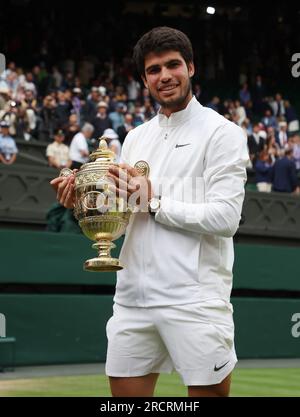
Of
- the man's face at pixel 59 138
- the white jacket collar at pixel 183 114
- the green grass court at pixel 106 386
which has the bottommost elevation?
the green grass court at pixel 106 386

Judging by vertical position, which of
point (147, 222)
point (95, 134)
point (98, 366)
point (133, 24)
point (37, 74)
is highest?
point (133, 24)

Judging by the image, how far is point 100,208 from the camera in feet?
11.0

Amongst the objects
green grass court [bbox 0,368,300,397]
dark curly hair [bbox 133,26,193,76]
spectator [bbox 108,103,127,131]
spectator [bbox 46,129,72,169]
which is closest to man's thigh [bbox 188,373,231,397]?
dark curly hair [bbox 133,26,193,76]

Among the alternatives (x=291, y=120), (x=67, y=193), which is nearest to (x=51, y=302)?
(x=67, y=193)

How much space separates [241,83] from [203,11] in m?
3.65

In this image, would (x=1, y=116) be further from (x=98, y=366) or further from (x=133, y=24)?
(x=133, y=24)

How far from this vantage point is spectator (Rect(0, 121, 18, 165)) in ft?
48.9

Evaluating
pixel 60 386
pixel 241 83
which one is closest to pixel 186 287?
pixel 60 386

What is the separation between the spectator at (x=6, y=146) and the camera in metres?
14.9

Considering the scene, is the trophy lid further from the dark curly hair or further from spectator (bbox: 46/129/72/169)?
spectator (bbox: 46/129/72/169)

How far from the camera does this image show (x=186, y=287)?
321cm

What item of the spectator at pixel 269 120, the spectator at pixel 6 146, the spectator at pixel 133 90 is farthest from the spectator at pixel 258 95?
the spectator at pixel 6 146

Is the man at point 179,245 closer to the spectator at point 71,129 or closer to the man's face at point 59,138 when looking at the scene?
the man's face at point 59,138

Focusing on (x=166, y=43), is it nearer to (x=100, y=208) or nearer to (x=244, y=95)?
(x=100, y=208)
